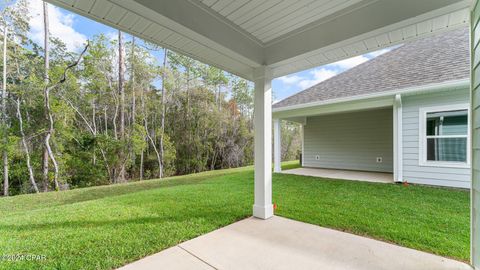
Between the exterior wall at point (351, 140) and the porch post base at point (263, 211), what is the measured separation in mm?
6339

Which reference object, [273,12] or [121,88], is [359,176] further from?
[121,88]

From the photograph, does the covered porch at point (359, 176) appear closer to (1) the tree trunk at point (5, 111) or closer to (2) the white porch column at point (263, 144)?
(2) the white porch column at point (263, 144)

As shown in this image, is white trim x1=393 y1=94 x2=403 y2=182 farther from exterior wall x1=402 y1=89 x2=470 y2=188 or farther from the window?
the window

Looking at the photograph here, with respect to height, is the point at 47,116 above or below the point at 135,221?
above

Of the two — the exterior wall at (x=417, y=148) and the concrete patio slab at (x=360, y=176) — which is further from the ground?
the exterior wall at (x=417, y=148)

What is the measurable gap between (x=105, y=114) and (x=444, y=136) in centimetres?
1203

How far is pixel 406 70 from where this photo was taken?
589cm

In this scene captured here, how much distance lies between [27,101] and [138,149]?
399 cm

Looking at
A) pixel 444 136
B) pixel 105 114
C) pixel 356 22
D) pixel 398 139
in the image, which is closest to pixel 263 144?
pixel 356 22

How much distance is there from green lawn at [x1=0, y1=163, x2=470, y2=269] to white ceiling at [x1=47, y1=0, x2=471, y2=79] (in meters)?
2.25

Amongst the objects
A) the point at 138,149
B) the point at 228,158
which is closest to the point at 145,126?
the point at 138,149

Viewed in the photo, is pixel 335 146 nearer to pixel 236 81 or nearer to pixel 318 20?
pixel 318 20

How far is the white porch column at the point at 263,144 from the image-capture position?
120 inches

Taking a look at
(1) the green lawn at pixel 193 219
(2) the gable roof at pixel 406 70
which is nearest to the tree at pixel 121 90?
(1) the green lawn at pixel 193 219
